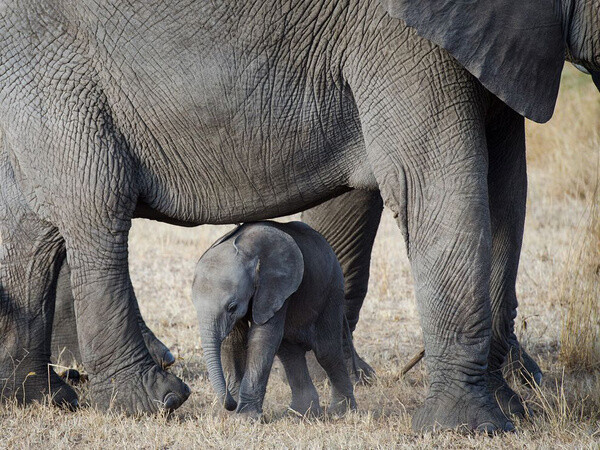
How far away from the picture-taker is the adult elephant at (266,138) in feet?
15.6

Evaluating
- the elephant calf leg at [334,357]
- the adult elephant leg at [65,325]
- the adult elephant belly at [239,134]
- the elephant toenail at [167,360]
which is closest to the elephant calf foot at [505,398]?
the elephant calf leg at [334,357]

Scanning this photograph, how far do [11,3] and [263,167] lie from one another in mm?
1501

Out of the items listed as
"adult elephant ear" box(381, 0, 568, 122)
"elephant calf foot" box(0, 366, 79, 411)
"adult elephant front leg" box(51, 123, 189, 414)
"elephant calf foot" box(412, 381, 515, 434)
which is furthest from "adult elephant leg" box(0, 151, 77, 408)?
"adult elephant ear" box(381, 0, 568, 122)

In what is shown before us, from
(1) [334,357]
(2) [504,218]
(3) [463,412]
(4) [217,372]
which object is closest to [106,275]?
(4) [217,372]

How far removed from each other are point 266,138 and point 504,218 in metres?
1.39

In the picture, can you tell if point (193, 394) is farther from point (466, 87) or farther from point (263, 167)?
point (466, 87)

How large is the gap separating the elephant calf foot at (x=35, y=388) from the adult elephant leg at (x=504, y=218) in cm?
227

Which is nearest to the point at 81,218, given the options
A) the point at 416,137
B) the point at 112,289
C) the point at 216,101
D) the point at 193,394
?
the point at 112,289

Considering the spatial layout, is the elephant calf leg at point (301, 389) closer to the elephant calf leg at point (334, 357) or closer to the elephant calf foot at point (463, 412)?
the elephant calf leg at point (334, 357)

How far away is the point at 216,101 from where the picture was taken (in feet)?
16.7

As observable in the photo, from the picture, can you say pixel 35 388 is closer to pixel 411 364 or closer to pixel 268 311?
pixel 268 311

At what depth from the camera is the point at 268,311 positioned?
5180 mm

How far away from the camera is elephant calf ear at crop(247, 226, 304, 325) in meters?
5.18

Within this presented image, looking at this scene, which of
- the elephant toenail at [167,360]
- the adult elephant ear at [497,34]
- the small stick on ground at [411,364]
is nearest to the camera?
the adult elephant ear at [497,34]
